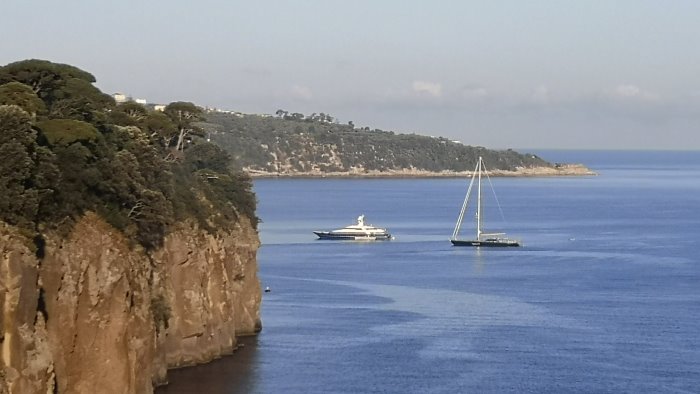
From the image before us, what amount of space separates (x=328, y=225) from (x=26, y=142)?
101 m

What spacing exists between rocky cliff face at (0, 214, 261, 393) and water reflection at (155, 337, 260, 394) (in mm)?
515

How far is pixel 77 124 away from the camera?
39.4 meters

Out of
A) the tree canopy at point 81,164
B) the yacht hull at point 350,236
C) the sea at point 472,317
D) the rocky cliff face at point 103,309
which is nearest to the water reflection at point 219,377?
the sea at point 472,317

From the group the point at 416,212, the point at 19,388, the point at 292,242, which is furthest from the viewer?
the point at 416,212

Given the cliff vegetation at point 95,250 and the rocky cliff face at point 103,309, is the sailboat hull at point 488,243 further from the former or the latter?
the rocky cliff face at point 103,309

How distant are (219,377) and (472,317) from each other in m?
19.0

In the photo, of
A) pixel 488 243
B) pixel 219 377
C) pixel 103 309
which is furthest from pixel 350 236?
pixel 103 309

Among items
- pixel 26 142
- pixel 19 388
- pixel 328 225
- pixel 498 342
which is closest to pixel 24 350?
pixel 19 388

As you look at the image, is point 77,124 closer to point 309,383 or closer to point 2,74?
point 2,74

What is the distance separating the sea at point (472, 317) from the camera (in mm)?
48500

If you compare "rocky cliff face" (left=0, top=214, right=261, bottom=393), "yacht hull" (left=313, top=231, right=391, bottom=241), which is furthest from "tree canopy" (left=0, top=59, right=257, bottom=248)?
"yacht hull" (left=313, top=231, right=391, bottom=241)

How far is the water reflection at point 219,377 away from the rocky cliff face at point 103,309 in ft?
1.69

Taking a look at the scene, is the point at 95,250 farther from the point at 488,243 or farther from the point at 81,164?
the point at 488,243

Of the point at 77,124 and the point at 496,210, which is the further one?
the point at 496,210
